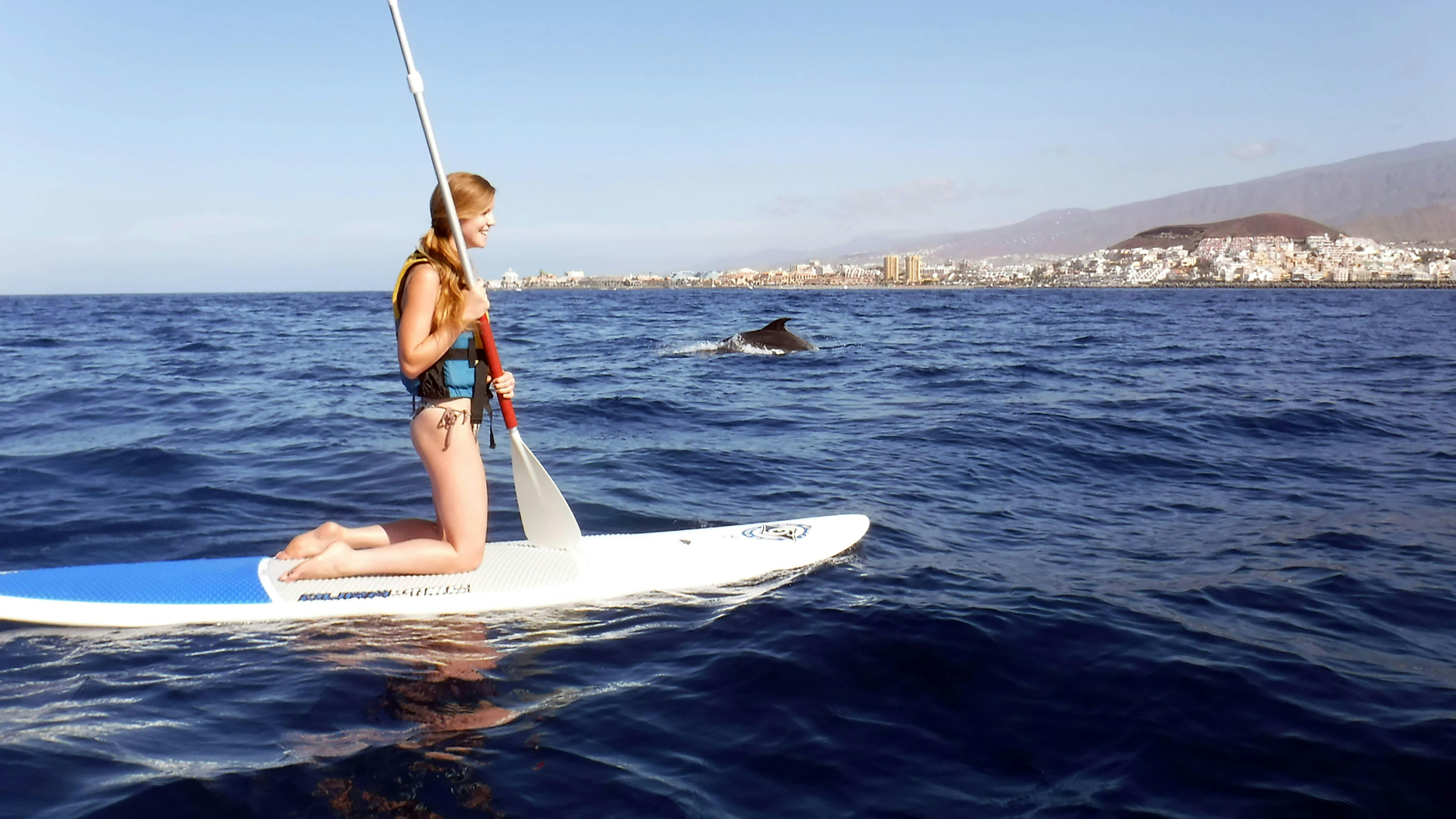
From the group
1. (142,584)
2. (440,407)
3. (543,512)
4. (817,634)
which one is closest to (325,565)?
(142,584)

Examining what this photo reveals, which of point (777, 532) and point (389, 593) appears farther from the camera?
point (777, 532)

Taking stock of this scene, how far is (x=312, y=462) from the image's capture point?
9828mm

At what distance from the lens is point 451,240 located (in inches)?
184

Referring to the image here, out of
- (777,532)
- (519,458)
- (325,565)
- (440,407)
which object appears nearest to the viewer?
(440,407)

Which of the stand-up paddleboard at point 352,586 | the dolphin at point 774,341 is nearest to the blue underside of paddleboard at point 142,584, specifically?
the stand-up paddleboard at point 352,586

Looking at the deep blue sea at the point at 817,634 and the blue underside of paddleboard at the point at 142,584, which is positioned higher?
the blue underside of paddleboard at the point at 142,584

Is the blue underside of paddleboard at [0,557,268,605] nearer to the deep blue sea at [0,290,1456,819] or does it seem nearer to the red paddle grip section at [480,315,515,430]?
the deep blue sea at [0,290,1456,819]

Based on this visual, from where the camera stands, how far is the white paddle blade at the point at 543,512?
18.8ft

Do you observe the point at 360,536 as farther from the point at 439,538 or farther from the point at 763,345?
the point at 763,345

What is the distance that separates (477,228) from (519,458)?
149cm

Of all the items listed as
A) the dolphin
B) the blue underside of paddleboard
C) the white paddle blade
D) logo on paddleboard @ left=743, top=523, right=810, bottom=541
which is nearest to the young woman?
the blue underside of paddleboard

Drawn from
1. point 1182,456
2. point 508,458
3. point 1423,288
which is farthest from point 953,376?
point 1423,288

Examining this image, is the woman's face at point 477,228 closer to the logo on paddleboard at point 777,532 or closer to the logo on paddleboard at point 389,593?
the logo on paddleboard at point 389,593

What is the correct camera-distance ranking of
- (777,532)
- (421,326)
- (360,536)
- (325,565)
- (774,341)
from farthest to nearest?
(774,341), (777,532), (360,536), (325,565), (421,326)
